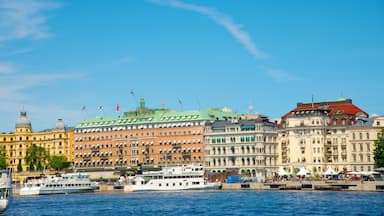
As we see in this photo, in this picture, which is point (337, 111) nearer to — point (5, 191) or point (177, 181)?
point (177, 181)

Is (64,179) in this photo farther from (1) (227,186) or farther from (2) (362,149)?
(2) (362,149)

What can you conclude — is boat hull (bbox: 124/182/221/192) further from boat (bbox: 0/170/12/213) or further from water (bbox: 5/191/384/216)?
boat (bbox: 0/170/12/213)

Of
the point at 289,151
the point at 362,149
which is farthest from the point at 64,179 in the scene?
the point at 362,149

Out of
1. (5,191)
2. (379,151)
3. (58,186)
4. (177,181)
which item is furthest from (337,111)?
(5,191)

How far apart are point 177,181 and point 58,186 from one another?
33.9 m

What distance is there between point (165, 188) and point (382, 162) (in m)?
51.4

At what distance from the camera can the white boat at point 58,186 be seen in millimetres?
184250

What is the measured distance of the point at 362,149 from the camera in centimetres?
17650

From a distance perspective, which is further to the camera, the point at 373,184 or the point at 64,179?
the point at 64,179

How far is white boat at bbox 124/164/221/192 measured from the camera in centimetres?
17090

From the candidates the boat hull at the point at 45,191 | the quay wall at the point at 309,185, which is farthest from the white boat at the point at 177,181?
the boat hull at the point at 45,191

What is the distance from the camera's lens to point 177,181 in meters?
174

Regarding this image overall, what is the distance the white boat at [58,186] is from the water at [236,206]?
44.7 m

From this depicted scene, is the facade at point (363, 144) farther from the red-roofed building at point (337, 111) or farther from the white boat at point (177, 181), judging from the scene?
the white boat at point (177, 181)
